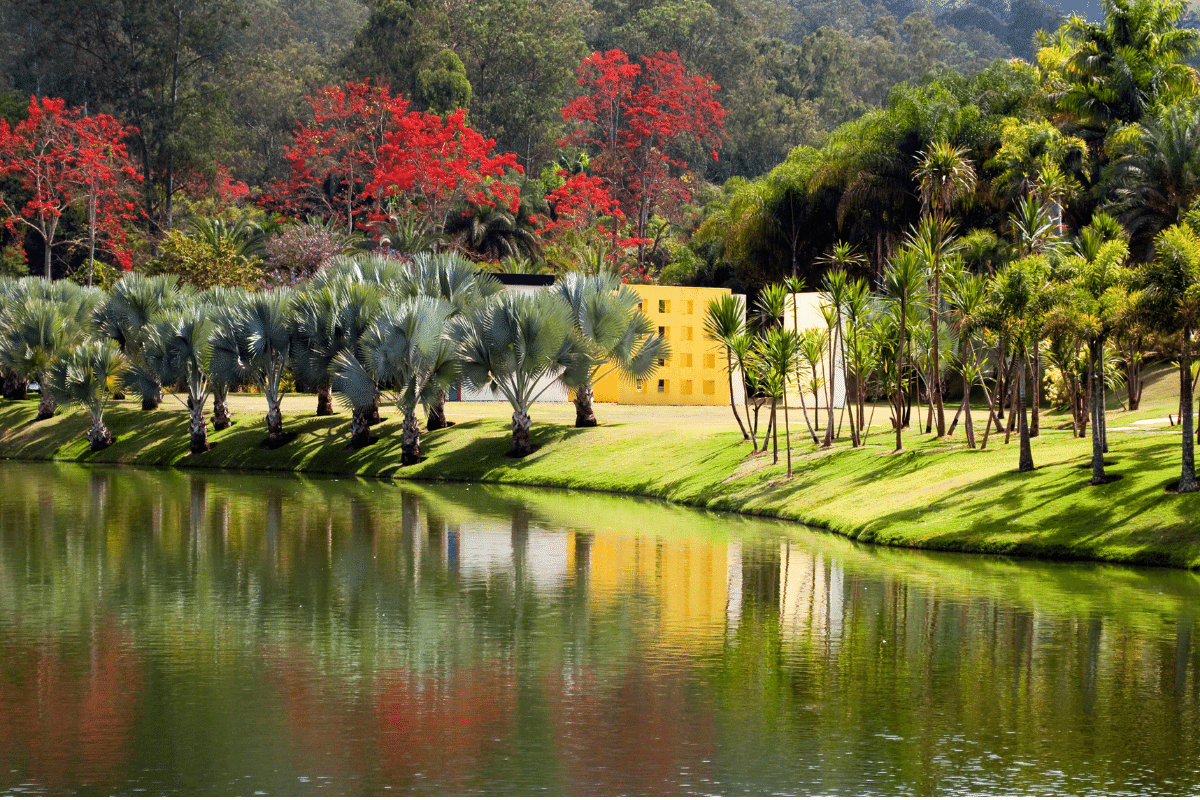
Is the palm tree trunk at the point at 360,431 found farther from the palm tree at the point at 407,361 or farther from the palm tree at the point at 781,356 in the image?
the palm tree at the point at 781,356

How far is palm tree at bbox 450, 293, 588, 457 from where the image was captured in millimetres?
46812

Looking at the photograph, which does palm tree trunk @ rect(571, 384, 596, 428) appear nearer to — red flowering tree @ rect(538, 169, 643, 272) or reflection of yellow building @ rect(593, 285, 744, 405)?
reflection of yellow building @ rect(593, 285, 744, 405)

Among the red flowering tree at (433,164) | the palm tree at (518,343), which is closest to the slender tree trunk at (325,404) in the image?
the palm tree at (518,343)

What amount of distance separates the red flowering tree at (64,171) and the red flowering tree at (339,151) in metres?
9.61

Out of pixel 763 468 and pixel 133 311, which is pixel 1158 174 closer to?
pixel 763 468

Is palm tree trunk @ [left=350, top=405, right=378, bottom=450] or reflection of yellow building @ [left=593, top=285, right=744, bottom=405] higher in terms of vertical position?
reflection of yellow building @ [left=593, top=285, right=744, bottom=405]

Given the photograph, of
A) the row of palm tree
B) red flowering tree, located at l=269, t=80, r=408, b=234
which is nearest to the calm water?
the row of palm tree

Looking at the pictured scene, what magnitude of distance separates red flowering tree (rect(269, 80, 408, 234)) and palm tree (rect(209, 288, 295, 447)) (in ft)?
78.5

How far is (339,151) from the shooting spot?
276 feet

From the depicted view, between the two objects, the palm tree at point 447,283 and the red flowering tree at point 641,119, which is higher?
the red flowering tree at point 641,119

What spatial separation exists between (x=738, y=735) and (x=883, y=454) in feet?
77.2

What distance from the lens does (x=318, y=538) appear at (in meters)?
31.7

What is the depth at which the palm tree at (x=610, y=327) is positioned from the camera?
47.9 metres

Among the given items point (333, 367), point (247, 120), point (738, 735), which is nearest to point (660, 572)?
point (738, 735)
